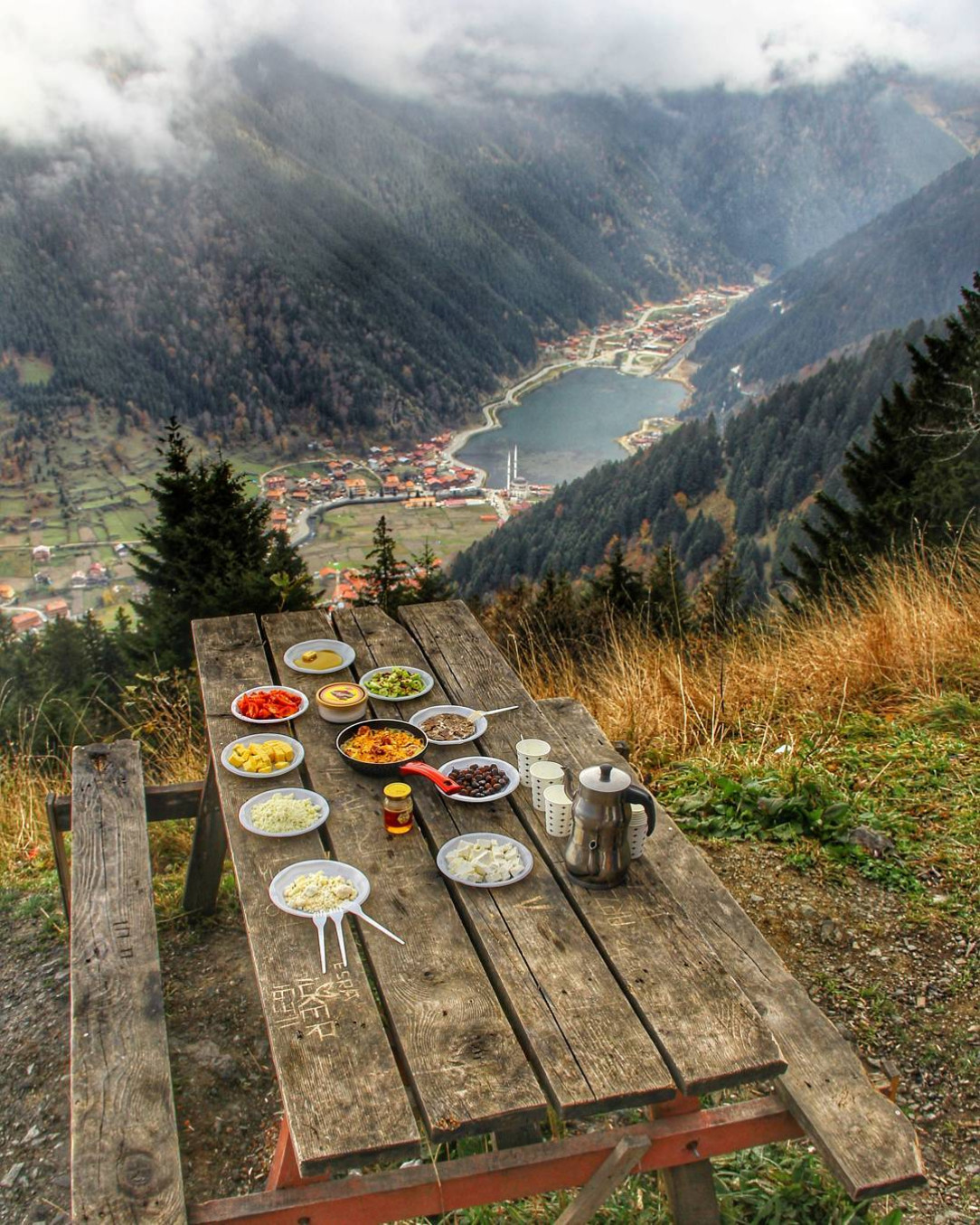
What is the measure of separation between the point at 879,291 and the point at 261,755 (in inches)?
5935

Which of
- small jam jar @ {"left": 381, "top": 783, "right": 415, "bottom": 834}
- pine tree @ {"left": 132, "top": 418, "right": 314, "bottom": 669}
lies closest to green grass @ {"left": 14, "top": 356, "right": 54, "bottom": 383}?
pine tree @ {"left": 132, "top": 418, "right": 314, "bottom": 669}

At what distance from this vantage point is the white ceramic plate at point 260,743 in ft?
7.97

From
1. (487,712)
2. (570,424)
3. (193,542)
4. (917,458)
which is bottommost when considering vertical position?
(570,424)

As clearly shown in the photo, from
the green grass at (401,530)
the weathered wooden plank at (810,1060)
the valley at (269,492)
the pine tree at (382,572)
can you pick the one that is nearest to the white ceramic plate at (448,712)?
the weathered wooden plank at (810,1060)

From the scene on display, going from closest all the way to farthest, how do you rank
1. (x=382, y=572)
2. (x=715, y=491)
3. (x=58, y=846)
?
1. (x=58, y=846)
2. (x=382, y=572)
3. (x=715, y=491)

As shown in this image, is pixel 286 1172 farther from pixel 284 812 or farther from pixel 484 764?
pixel 484 764

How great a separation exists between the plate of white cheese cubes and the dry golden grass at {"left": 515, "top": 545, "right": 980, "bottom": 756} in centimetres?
228

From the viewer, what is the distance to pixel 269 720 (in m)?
2.73

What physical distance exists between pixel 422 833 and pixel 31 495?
10088cm

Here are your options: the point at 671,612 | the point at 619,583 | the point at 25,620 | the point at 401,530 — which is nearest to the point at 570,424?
the point at 401,530

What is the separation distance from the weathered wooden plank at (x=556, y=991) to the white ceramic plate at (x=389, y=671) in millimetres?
617

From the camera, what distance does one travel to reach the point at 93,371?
11094 centimetres

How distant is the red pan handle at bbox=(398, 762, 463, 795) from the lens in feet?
7.81

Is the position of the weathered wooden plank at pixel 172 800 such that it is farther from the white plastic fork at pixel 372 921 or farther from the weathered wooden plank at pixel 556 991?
the white plastic fork at pixel 372 921
